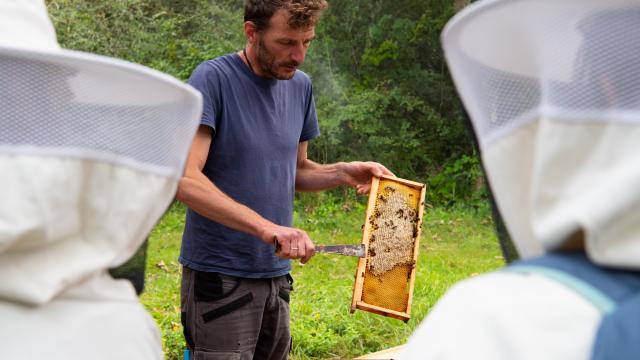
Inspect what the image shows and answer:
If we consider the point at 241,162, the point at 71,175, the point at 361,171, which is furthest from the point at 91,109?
the point at 361,171

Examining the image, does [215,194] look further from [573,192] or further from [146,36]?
[146,36]

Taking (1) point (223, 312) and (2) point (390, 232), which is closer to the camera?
(1) point (223, 312)

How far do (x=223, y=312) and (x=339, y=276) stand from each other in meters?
3.79

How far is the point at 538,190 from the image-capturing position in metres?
0.92

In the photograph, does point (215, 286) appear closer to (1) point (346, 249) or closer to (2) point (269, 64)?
(1) point (346, 249)

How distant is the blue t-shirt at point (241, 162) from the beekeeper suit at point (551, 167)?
1.68 metres

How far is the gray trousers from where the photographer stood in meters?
2.69

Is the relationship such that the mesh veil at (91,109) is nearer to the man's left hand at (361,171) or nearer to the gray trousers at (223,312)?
the gray trousers at (223,312)

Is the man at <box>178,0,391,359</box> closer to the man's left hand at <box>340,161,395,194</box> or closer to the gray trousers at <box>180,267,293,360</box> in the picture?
the gray trousers at <box>180,267,293,360</box>

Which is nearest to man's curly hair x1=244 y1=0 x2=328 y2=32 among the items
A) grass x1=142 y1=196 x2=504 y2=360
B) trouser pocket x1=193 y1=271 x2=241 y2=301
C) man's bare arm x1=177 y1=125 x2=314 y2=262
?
man's bare arm x1=177 y1=125 x2=314 y2=262

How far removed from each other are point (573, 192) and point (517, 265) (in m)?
0.10

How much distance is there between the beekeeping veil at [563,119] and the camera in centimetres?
85

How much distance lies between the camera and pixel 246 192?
2.71 m

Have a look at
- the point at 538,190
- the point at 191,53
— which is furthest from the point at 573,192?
the point at 191,53
